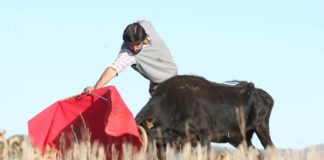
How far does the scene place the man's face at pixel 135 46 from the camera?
1170cm

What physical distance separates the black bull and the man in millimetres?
246

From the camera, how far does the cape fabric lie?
10867 millimetres

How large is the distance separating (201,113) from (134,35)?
1.87m

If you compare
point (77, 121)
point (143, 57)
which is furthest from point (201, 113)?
point (77, 121)

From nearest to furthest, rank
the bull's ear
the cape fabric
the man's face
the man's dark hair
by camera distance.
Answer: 1. the cape fabric
2. the man's dark hair
3. the man's face
4. the bull's ear

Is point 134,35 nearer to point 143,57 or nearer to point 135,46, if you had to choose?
point 135,46

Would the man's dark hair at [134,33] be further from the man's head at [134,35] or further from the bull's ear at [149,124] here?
the bull's ear at [149,124]

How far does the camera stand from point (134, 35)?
11547 mm

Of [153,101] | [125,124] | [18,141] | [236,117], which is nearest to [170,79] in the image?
[153,101]

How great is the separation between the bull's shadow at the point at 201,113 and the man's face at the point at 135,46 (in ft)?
2.84

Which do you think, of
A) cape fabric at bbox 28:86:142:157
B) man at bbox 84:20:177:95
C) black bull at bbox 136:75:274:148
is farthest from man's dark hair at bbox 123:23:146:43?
black bull at bbox 136:75:274:148

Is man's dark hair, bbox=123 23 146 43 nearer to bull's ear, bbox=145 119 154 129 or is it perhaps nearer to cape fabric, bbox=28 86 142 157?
cape fabric, bbox=28 86 142 157

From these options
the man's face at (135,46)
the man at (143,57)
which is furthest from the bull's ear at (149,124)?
the man's face at (135,46)

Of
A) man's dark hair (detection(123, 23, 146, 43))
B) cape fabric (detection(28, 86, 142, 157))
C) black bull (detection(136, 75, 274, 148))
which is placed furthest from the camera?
black bull (detection(136, 75, 274, 148))
